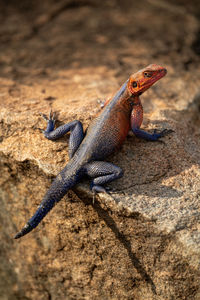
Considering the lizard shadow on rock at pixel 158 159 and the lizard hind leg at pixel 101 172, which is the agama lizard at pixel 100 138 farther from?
the lizard shadow on rock at pixel 158 159

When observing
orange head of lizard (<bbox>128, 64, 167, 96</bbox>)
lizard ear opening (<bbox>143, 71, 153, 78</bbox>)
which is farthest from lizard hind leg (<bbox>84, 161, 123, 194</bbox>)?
lizard ear opening (<bbox>143, 71, 153, 78</bbox>)

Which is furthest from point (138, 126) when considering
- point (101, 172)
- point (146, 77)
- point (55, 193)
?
point (55, 193)

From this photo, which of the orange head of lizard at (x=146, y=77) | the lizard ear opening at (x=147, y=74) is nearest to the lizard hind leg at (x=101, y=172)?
the orange head of lizard at (x=146, y=77)

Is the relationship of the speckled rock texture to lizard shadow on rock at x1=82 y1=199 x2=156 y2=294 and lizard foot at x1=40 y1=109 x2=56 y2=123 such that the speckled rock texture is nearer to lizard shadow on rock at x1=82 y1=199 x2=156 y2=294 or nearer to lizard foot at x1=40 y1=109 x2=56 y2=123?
lizard shadow on rock at x1=82 y1=199 x2=156 y2=294

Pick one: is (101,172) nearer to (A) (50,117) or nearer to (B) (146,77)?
(A) (50,117)

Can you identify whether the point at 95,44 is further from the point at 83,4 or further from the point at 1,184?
the point at 1,184

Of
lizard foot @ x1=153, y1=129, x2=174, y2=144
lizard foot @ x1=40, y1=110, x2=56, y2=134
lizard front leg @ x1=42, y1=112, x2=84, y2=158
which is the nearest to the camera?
lizard front leg @ x1=42, y1=112, x2=84, y2=158
